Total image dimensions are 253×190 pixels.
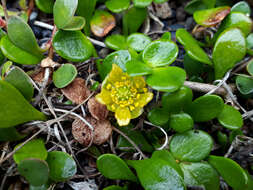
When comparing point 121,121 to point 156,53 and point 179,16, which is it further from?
point 179,16

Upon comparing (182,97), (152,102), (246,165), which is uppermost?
(182,97)

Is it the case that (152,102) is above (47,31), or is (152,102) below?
below

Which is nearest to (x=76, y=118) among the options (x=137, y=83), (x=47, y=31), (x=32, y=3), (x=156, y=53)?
(x=137, y=83)

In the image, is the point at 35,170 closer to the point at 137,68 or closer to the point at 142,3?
the point at 137,68

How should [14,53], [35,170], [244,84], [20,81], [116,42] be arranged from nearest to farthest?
[35,170] → [20,81] → [14,53] → [244,84] → [116,42]

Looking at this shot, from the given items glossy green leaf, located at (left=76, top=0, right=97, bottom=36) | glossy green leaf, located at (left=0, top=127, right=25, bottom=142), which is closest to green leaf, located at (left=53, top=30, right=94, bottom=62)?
glossy green leaf, located at (left=76, top=0, right=97, bottom=36)

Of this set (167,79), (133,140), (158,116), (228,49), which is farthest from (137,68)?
(228,49)
